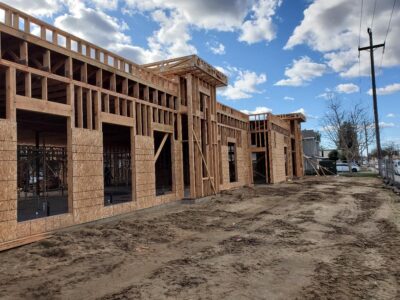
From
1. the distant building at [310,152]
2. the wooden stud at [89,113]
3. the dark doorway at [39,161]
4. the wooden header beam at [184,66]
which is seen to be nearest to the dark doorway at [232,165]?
the wooden header beam at [184,66]

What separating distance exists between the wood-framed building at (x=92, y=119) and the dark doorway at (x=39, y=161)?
0.37ft

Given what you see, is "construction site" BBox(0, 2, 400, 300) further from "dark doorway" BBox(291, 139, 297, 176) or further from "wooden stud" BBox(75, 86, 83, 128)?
"dark doorway" BBox(291, 139, 297, 176)

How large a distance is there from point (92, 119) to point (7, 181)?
3491 millimetres

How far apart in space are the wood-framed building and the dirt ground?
112cm

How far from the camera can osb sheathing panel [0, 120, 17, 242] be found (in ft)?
24.4

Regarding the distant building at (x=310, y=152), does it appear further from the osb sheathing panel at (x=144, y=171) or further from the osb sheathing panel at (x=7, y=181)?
the osb sheathing panel at (x=7, y=181)

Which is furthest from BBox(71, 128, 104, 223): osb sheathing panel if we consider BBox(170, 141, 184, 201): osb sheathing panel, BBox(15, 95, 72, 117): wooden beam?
BBox(170, 141, 184, 201): osb sheathing panel

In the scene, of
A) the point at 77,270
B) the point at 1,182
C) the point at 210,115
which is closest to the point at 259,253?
the point at 77,270

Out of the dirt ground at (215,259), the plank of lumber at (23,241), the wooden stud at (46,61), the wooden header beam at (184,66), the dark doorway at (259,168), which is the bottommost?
A: the dirt ground at (215,259)

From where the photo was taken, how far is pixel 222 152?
20.7m

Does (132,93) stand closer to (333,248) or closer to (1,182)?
(1,182)

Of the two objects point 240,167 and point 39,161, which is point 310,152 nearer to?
point 240,167

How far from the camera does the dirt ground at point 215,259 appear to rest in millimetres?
5020

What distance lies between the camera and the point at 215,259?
666 centimetres
